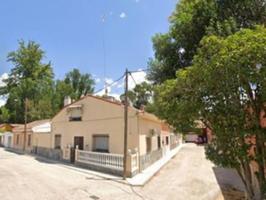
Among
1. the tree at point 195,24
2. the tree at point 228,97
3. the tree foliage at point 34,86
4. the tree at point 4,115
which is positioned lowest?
the tree at point 228,97

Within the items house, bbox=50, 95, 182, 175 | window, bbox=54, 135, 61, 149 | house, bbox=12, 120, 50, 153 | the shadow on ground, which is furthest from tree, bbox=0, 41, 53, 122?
the shadow on ground

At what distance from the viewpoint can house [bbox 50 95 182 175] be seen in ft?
61.0

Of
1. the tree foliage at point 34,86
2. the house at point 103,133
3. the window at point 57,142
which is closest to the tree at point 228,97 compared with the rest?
the house at point 103,133

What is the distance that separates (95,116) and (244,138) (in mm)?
15717

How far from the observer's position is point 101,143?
20641mm

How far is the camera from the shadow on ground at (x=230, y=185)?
36.4 feet

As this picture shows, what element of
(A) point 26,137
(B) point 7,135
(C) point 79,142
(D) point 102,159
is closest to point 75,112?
(C) point 79,142

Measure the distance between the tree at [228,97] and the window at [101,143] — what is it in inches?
525

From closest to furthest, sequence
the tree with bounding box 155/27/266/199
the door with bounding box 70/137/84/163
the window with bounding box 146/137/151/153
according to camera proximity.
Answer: the tree with bounding box 155/27/266/199, the window with bounding box 146/137/151/153, the door with bounding box 70/137/84/163

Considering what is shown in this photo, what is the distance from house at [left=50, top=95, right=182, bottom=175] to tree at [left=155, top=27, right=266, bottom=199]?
29.0 feet

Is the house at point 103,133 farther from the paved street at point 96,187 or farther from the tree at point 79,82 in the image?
the tree at point 79,82

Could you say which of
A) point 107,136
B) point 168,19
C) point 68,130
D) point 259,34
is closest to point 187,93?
point 259,34

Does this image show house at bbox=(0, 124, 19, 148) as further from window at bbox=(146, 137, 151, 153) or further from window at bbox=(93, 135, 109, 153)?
window at bbox=(146, 137, 151, 153)

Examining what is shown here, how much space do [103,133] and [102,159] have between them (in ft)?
10.5
